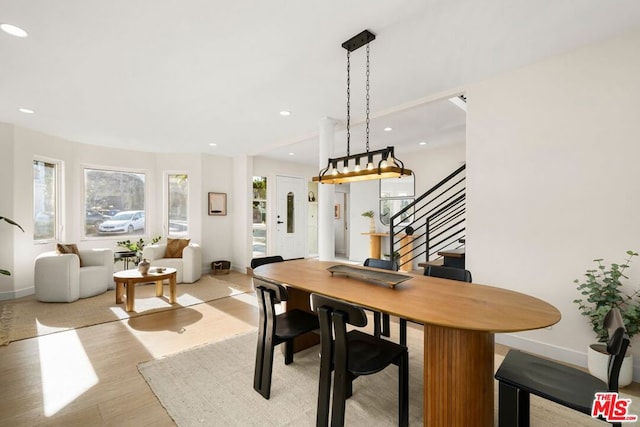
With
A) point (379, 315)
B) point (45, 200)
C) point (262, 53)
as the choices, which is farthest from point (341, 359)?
point (45, 200)

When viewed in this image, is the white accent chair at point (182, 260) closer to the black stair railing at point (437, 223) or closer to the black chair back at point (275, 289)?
the black stair railing at point (437, 223)

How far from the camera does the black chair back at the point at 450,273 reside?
7.98 ft

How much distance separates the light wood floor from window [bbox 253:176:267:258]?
313 cm

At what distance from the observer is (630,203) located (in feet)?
7.43

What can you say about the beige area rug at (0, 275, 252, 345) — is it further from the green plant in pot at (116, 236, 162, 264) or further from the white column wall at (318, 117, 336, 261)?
the white column wall at (318, 117, 336, 261)

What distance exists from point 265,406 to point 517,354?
1659mm

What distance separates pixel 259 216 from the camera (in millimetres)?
6996

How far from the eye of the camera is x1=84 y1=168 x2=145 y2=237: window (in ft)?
18.4

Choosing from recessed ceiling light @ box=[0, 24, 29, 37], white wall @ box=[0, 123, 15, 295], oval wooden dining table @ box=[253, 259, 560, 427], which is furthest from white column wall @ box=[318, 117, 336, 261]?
white wall @ box=[0, 123, 15, 295]

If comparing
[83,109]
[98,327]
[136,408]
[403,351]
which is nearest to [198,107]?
[83,109]

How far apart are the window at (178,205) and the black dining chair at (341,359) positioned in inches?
215

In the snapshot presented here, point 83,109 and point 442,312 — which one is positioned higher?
point 83,109

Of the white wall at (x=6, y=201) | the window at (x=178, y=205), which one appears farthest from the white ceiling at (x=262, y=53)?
the window at (x=178, y=205)

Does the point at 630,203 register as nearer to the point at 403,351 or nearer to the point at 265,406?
the point at 403,351
